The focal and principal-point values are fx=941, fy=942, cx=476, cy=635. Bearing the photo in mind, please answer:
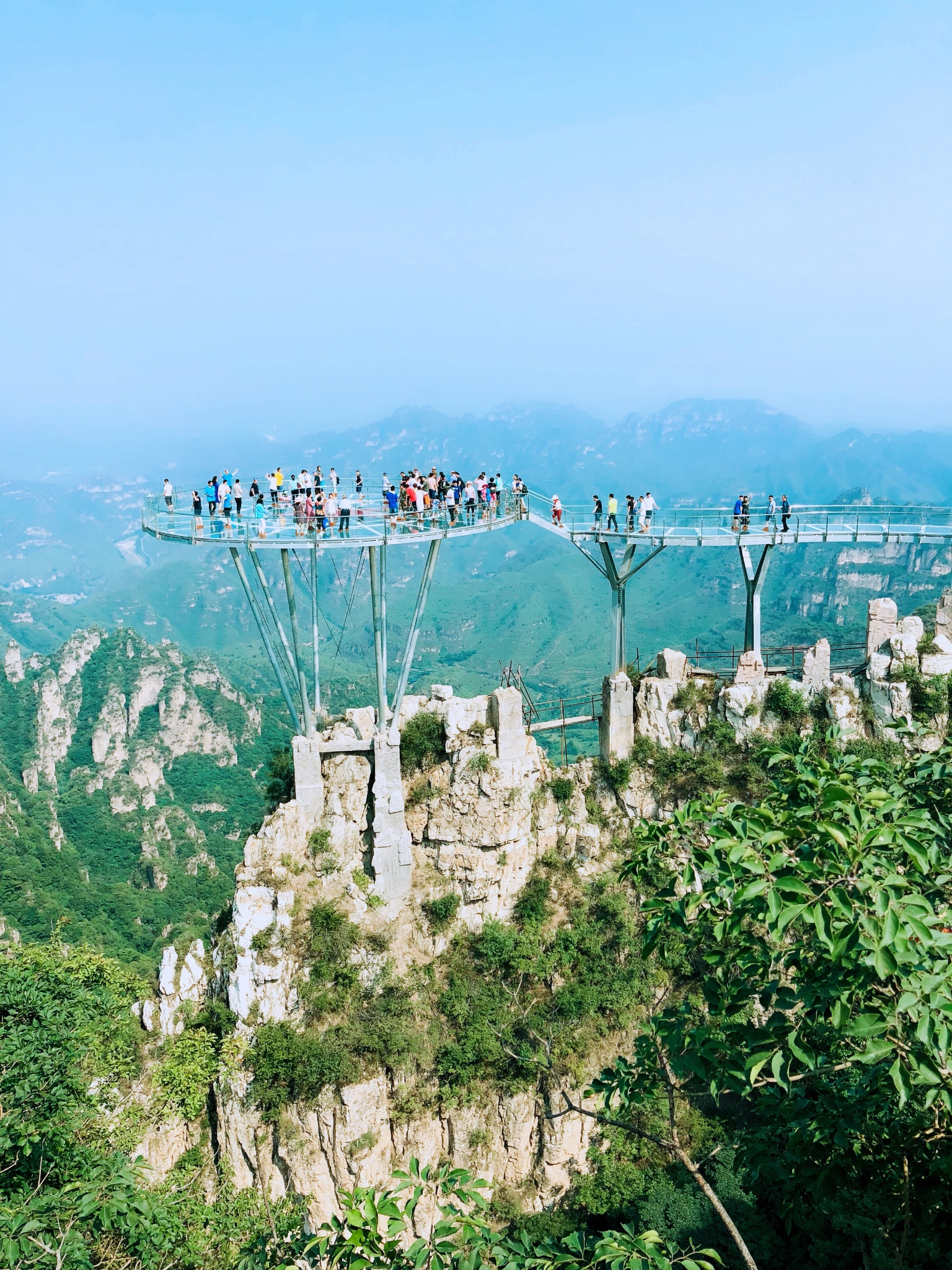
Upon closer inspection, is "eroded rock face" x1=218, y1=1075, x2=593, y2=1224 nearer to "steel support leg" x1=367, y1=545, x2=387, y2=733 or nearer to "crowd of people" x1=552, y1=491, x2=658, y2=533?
"steel support leg" x1=367, y1=545, x2=387, y2=733

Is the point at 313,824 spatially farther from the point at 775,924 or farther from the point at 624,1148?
the point at 775,924

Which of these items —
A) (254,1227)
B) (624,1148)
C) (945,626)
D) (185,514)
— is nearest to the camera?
(254,1227)

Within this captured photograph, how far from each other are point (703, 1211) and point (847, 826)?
1596 centimetres

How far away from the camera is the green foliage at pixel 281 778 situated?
2597 centimetres

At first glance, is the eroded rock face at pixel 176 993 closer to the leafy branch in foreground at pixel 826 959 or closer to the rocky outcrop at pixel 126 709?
the leafy branch in foreground at pixel 826 959

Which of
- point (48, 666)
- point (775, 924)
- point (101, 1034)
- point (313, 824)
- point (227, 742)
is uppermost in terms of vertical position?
point (775, 924)

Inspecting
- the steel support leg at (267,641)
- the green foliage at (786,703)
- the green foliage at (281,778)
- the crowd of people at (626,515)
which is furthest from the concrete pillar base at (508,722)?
the green foliage at (786,703)

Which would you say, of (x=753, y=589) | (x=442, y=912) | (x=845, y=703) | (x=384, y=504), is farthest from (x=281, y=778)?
(x=845, y=703)

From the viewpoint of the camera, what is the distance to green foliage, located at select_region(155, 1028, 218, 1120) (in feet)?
71.1

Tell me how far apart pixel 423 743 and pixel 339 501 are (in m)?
6.65

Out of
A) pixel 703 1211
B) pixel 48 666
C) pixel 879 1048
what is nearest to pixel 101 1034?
pixel 703 1211

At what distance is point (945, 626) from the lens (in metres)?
24.8

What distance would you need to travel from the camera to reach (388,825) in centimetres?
2392

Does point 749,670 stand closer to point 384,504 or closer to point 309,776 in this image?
point 384,504
